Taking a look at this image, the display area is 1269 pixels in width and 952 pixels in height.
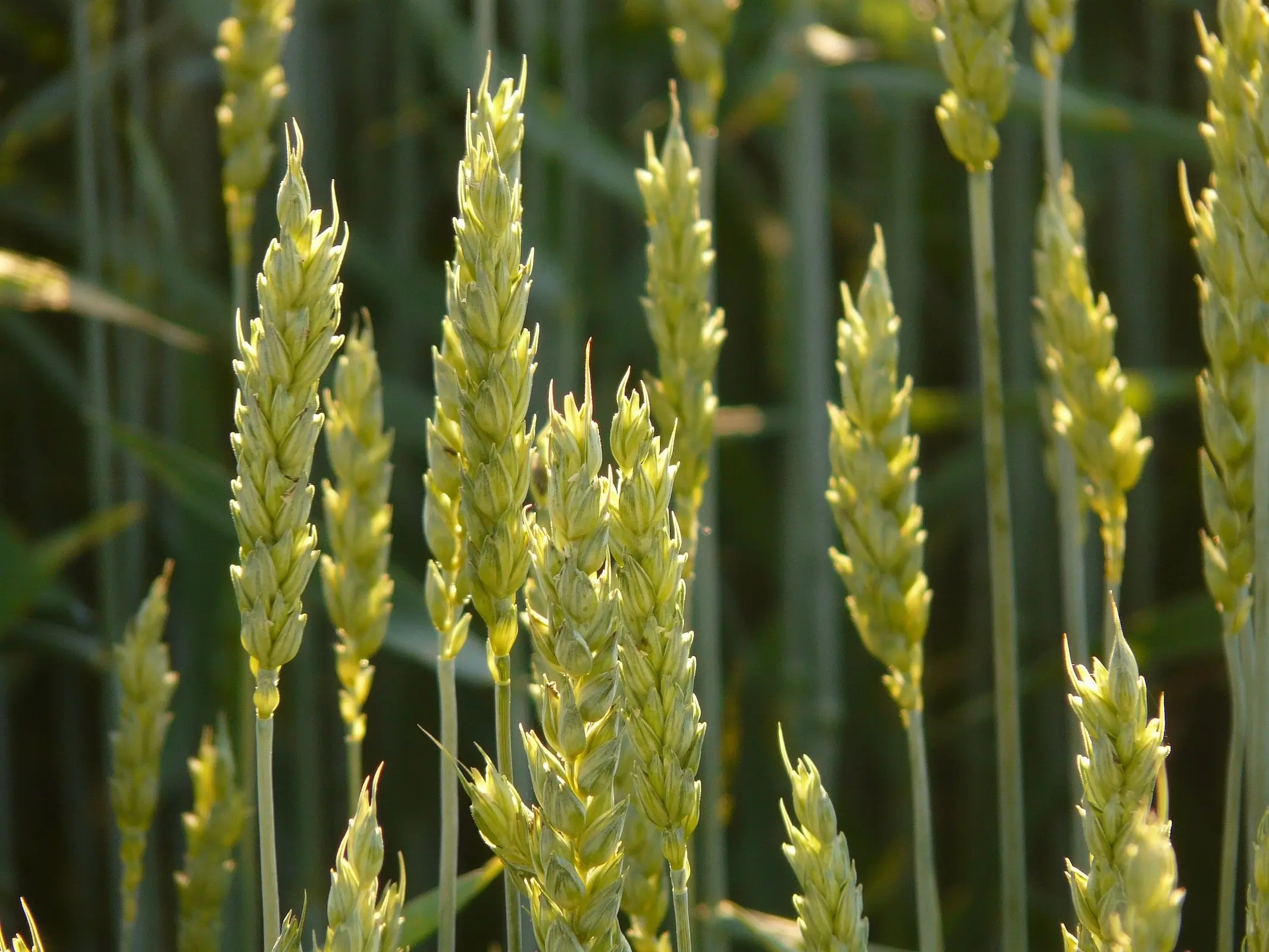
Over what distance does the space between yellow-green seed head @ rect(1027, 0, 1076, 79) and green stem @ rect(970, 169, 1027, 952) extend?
0.19 ft

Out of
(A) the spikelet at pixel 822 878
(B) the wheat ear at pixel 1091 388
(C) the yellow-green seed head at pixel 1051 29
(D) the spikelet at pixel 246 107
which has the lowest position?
(A) the spikelet at pixel 822 878

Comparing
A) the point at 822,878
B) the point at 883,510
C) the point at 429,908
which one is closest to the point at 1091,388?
the point at 883,510

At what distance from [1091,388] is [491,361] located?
0.26 m

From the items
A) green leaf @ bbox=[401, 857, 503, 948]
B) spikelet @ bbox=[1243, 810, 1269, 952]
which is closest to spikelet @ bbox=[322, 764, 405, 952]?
green leaf @ bbox=[401, 857, 503, 948]

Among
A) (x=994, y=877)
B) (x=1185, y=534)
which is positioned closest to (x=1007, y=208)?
(x=1185, y=534)

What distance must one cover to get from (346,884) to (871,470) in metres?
0.23

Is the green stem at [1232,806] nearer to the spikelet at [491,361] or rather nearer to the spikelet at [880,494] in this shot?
the spikelet at [880,494]

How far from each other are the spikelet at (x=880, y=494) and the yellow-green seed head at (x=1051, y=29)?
136 millimetres

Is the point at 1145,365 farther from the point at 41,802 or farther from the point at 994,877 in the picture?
the point at 41,802

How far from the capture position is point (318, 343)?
1.26ft

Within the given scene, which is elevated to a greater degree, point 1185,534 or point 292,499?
point 292,499

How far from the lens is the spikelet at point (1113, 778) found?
0.38 metres

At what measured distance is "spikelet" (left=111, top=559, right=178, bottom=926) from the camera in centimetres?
54

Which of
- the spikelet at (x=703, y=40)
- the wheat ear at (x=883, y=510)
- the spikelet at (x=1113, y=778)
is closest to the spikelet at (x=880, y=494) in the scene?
the wheat ear at (x=883, y=510)
